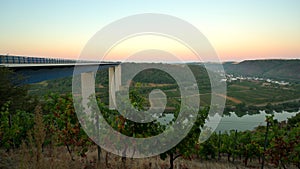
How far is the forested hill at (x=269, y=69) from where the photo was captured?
381 ft

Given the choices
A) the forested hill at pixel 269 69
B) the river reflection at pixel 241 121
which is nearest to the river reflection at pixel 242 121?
the river reflection at pixel 241 121

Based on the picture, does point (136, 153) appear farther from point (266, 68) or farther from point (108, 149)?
point (266, 68)

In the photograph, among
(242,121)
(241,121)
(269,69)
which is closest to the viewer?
(241,121)

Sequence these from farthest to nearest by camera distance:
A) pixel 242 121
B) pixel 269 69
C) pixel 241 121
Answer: pixel 269 69, pixel 242 121, pixel 241 121

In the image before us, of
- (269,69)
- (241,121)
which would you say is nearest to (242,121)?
(241,121)

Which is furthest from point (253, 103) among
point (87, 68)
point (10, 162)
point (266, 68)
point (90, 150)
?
point (266, 68)

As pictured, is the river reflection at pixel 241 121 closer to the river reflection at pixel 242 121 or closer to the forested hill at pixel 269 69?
the river reflection at pixel 242 121

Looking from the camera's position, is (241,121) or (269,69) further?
(269,69)

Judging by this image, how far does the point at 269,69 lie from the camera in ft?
434

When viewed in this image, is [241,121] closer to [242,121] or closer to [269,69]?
[242,121]

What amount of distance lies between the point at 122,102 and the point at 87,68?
1964cm

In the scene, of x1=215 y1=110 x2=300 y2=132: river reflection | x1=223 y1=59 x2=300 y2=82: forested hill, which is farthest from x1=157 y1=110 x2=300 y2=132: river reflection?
x1=223 y1=59 x2=300 y2=82: forested hill

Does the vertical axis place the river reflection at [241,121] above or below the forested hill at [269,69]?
below

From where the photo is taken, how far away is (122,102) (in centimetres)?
541
